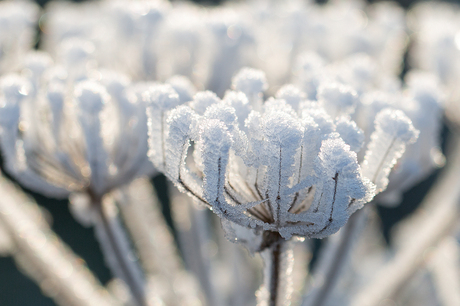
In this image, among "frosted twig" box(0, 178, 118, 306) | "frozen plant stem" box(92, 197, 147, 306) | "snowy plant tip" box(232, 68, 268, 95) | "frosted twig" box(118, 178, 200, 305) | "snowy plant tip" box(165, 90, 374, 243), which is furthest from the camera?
"frosted twig" box(118, 178, 200, 305)

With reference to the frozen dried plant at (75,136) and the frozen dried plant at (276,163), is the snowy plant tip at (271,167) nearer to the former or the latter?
the frozen dried plant at (276,163)

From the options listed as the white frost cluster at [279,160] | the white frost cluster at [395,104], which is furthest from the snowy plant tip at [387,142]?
the white frost cluster at [395,104]

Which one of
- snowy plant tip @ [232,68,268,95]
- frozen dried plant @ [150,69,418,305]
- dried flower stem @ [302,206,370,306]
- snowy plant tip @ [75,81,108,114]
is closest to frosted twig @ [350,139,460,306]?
Result: dried flower stem @ [302,206,370,306]

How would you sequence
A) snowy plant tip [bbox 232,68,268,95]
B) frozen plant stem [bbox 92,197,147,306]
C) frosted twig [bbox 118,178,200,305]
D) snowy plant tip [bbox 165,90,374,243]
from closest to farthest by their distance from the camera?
1. snowy plant tip [bbox 165,90,374,243]
2. snowy plant tip [bbox 232,68,268,95]
3. frozen plant stem [bbox 92,197,147,306]
4. frosted twig [bbox 118,178,200,305]

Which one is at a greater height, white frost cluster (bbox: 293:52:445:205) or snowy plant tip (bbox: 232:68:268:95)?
snowy plant tip (bbox: 232:68:268:95)

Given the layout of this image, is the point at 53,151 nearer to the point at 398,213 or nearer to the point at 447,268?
the point at 447,268

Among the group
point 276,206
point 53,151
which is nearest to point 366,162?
point 276,206

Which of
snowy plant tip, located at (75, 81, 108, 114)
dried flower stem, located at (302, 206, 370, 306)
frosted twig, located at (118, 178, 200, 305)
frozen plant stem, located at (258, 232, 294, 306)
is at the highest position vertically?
snowy plant tip, located at (75, 81, 108, 114)

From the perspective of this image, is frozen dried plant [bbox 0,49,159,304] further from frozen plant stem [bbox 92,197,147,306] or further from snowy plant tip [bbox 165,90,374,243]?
snowy plant tip [bbox 165,90,374,243]
